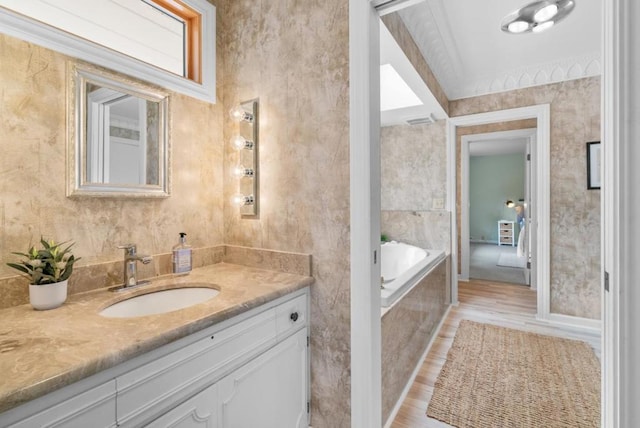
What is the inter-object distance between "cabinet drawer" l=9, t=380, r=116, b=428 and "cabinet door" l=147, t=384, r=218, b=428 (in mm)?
141

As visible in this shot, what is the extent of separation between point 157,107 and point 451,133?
309 centimetres

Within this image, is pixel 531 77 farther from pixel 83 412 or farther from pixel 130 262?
pixel 83 412

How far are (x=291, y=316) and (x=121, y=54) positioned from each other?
4.49 ft

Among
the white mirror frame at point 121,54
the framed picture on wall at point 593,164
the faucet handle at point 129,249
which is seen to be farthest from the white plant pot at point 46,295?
the framed picture on wall at point 593,164

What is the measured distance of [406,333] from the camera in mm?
1932

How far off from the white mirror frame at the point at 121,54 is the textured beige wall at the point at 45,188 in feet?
0.12

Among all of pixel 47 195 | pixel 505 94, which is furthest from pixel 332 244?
pixel 505 94

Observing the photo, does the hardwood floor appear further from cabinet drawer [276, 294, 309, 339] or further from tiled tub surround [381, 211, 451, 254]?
cabinet drawer [276, 294, 309, 339]

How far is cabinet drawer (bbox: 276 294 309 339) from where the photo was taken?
1274 millimetres

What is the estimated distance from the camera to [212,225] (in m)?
1.75

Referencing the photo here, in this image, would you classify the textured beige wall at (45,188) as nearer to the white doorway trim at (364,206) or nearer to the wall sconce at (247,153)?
the wall sconce at (247,153)

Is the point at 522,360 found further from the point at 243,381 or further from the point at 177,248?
the point at 177,248

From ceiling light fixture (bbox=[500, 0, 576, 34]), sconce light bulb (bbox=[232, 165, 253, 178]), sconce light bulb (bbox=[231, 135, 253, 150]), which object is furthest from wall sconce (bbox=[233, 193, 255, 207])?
ceiling light fixture (bbox=[500, 0, 576, 34])
